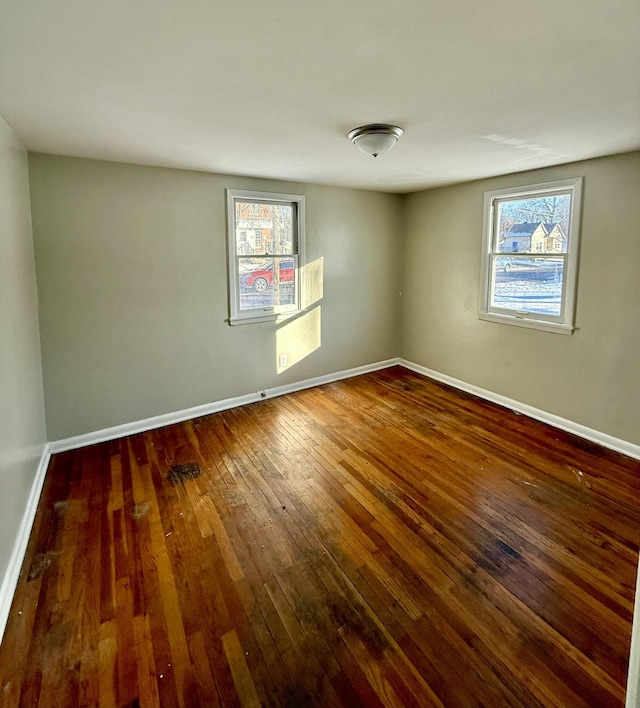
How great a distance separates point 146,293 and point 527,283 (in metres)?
3.69

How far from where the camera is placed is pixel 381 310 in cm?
536

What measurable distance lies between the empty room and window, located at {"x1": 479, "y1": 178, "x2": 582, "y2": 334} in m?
0.02

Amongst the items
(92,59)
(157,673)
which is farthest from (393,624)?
(92,59)

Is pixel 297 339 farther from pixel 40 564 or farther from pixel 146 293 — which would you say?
pixel 40 564

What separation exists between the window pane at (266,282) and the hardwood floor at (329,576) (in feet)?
5.23

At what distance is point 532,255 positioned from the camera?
12.5 feet

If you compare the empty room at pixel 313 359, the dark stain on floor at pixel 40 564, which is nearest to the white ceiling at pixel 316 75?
the empty room at pixel 313 359

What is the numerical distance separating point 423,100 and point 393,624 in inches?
100.0

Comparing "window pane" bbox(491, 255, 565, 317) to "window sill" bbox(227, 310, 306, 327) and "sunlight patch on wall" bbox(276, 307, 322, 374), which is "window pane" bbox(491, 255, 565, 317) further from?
"window sill" bbox(227, 310, 306, 327)

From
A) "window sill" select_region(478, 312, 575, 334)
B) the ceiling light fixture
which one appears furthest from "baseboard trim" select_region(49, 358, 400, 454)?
the ceiling light fixture

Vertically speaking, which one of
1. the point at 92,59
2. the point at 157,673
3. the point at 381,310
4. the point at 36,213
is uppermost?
the point at 92,59

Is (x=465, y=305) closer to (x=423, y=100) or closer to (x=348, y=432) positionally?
(x=348, y=432)

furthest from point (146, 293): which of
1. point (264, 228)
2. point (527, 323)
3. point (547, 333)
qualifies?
point (547, 333)

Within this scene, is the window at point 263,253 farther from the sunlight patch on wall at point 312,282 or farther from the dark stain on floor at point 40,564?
the dark stain on floor at point 40,564
